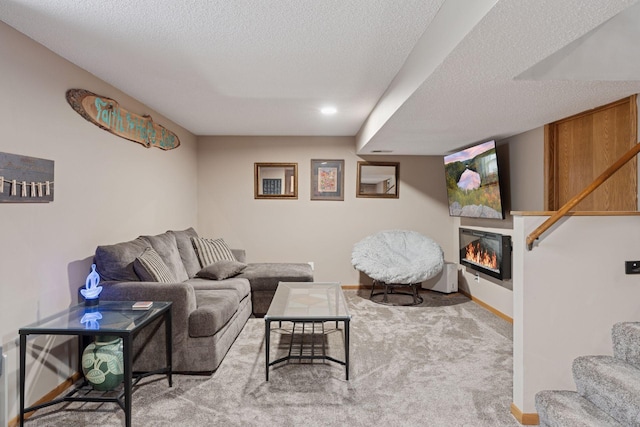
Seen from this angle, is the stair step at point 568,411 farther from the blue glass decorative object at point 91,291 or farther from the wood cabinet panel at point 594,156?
the blue glass decorative object at point 91,291

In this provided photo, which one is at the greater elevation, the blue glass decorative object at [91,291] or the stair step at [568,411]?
the blue glass decorative object at [91,291]

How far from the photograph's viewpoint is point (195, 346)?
9.33 feet

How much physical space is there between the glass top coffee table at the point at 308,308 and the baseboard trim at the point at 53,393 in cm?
148

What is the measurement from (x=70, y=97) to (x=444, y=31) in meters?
2.74

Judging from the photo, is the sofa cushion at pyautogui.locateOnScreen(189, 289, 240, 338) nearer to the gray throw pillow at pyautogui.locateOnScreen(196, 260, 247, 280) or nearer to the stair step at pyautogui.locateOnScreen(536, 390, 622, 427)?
the gray throw pillow at pyautogui.locateOnScreen(196, 260, 247, 280)

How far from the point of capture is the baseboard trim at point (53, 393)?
224 centimetres

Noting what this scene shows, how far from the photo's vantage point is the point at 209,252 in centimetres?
459

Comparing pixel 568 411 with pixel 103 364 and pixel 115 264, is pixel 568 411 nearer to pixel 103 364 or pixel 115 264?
pixel 103 364

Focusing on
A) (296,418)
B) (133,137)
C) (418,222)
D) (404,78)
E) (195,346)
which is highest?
(404,78)

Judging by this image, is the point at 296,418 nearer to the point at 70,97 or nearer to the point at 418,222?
the point at 70,97

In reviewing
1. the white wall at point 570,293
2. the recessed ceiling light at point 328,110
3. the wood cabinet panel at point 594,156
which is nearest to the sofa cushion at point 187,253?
the recessed ceiling light at point 328,110

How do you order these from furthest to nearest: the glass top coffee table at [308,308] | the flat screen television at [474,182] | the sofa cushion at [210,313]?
1. the flat screen television at [474,182]
2. the sofa cushion at [210,313]
3. the glass top coffee table at [308,308]

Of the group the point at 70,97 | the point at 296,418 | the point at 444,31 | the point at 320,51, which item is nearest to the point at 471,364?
the point at 296,418

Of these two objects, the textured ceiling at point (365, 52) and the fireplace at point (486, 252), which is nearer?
the textured ceiling at point (365, 52)
